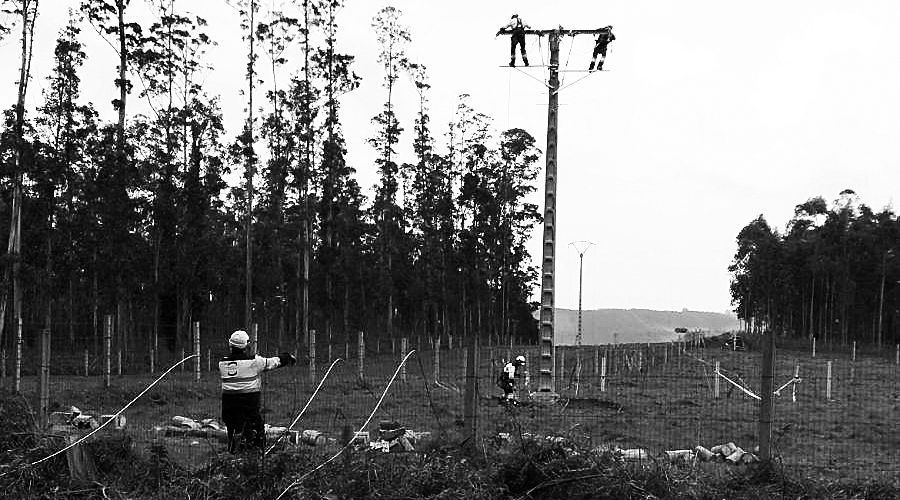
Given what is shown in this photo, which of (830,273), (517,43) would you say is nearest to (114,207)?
(517,43)

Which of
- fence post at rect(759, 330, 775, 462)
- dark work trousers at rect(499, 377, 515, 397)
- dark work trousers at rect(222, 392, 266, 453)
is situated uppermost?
fence post at rect(759, 330, 775, 462)

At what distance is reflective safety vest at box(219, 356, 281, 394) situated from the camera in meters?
9.12

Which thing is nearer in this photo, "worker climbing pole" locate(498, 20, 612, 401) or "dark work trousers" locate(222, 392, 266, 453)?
"dark work trousers" locate(222, 392, 266, 453)

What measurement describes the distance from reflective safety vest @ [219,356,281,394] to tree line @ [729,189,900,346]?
54132mm

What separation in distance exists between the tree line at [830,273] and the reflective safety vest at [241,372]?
54.1 metres

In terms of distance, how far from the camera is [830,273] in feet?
219

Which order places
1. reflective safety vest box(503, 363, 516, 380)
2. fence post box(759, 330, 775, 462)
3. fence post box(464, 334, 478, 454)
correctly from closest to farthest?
fence post box(759, 330, 775, 462)
fence post box(464, 334, 478, 454)
reflective safety vest box(503, 363, 516, 380)

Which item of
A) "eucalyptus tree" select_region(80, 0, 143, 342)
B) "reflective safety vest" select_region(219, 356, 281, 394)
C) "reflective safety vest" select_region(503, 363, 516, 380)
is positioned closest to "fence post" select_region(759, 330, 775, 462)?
"reflective safety vest" select_region(219, 356, 281, 394)

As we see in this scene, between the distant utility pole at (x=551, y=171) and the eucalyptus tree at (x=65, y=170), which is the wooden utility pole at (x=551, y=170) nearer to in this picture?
the distant utility pole at (x=551, y=171)

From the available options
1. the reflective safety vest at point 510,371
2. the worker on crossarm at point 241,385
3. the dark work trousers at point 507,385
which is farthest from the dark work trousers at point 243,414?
the reflective safety vest at point 510,371

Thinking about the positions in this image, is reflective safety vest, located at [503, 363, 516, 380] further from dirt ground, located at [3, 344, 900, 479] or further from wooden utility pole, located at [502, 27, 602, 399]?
wooden utility pole, located at [502, 27, 602, 399]

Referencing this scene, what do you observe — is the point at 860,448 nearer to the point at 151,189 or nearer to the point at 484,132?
the point at 151,189

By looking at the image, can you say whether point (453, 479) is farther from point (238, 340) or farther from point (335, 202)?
point (335, 202)

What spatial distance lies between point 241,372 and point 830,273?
65182 mm
